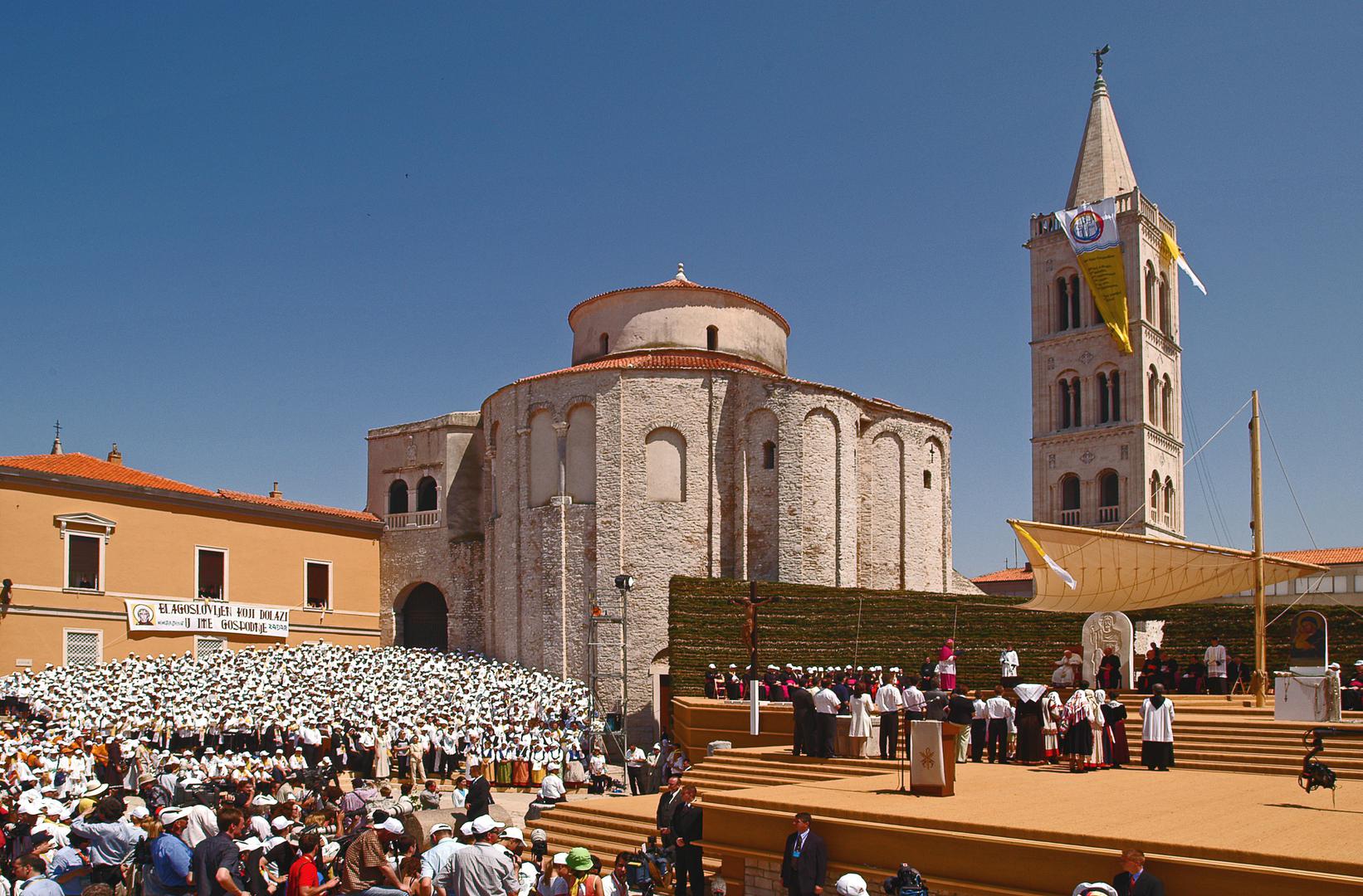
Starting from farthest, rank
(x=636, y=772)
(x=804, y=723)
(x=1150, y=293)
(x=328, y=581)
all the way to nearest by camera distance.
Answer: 1. (x=1150, y=293)
2. (x=328, y=581)
3. (x=636, y=772)
4. (x=804, y=723)

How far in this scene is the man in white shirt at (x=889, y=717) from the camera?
728 inches

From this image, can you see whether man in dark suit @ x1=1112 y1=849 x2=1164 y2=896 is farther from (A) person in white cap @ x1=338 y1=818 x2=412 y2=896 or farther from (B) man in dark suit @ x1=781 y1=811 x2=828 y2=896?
(A) person in white cap @ x1=338 y1=818 x2=412 y2=896

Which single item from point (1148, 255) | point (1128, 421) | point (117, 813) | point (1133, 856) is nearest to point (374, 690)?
point (117, 813)

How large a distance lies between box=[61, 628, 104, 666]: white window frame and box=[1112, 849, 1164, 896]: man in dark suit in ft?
110

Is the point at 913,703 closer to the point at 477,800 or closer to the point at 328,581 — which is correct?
the point at 477,800

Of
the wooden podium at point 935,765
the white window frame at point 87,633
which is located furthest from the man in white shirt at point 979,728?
the white window frame at point 87,633

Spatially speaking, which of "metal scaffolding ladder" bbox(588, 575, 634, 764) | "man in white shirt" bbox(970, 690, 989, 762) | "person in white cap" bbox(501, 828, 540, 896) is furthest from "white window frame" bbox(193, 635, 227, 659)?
"person in white cap" bbox(501, 828, 540, 896)

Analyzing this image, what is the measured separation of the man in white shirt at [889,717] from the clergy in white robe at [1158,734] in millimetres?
3518

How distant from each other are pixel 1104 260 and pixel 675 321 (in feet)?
80.2

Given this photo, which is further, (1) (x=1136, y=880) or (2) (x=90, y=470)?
(2) (x=90, y=470)

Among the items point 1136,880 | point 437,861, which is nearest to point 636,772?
point 437,861

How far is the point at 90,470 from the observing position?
39500mm

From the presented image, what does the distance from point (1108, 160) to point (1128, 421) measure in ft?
43.6

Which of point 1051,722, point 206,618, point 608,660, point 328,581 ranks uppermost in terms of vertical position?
point 328,581
